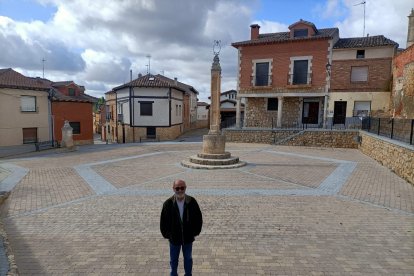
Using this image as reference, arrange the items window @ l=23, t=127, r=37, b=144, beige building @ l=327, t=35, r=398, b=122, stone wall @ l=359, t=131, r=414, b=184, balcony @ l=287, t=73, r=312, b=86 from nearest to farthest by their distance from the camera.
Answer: stone wall @ l=359, t=131, r=414, b=184 → beige building @ l=327, t=35, r=398, b=122 → window @ l=23, t=127, r=37, b=144 → balcony @ l=287, t=73, r=312, b=86

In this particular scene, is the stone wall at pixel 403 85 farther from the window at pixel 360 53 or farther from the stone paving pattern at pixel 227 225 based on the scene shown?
the stone paving pattern at pixel 227 225

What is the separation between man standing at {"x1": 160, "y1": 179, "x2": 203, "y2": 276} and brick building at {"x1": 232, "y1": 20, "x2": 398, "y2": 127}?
18.1 metres

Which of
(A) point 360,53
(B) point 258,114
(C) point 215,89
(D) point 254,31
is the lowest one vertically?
(B) point 258,114

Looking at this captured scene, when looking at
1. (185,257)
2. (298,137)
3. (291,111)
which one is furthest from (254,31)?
(185,257)

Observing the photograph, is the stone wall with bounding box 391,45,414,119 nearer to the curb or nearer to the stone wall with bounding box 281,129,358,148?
the stone wall with bounding box 281,129,358,148

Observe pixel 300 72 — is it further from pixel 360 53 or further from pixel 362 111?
pixel 362 111

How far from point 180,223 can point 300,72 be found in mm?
19843

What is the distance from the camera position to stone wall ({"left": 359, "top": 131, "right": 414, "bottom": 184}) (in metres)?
8.56

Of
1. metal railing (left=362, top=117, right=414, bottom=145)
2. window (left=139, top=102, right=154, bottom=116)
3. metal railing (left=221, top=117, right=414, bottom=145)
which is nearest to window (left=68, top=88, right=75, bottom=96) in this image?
window (left=139, top=102, right=154, bottom=116)

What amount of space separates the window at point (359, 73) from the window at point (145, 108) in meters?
17.5

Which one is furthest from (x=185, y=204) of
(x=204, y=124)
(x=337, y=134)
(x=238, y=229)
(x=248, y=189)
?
(x=204, y=124)

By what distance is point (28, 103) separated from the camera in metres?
20.3

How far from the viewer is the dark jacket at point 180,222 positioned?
3588 mm

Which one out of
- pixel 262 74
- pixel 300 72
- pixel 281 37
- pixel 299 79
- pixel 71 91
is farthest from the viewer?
pixel 71 91
